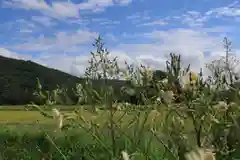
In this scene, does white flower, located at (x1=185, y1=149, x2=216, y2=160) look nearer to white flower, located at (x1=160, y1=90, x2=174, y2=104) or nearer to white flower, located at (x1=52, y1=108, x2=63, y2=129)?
white flower, located at (x1=160, y1=90, x2=174, y2=104)

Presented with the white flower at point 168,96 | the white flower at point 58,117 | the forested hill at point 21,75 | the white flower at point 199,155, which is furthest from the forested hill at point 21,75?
the white flower at point 199,155

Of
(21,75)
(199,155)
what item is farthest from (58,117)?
(21,75)

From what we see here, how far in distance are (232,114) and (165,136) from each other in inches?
5.2

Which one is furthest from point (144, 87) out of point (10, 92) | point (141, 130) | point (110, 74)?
point (10, 92)

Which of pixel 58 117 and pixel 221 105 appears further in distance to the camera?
pixel 58 117

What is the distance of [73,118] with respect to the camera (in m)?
1.12

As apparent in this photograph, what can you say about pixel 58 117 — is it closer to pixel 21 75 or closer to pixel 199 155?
pixel 199 155

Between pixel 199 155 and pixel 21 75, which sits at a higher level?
pixel 21 75

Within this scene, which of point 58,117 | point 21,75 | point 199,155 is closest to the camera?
point 199,155

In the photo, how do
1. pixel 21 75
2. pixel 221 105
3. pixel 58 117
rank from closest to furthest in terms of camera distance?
1. pixel 221 105
2. pixel 58 117
3. pixel 21 75

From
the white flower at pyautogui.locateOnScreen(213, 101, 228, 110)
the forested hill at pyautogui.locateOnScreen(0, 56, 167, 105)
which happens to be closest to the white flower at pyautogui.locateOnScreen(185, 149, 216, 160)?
the white flower at pyautogui.locateOnScreen(213, 101, 228, 110)

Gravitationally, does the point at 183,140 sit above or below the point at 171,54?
below

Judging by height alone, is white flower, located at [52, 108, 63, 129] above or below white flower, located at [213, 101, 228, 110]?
below

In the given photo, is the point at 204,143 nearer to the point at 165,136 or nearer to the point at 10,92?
the point at 165,136
